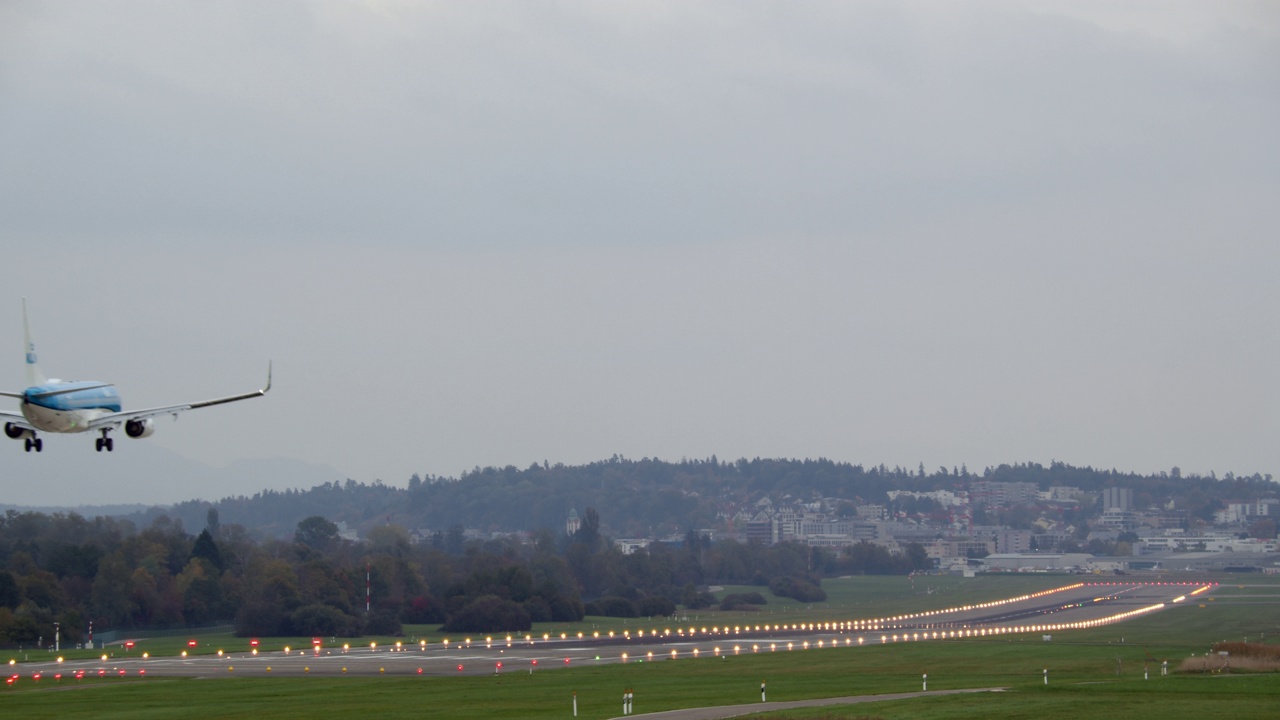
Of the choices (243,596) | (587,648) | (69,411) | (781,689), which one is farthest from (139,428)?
(243,596)

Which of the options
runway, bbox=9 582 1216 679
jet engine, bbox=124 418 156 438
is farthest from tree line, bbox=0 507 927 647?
jet engine, bbox=124 418 156 438

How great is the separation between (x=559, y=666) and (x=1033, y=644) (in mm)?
39372

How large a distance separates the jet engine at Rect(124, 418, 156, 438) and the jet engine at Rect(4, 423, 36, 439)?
160 inches

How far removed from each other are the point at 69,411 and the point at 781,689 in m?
39.4

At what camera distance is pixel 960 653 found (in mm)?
106375

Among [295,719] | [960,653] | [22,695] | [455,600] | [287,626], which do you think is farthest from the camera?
[455,600]

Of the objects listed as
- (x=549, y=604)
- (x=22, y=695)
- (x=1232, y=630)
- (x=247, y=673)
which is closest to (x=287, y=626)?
(x=549, y=604)

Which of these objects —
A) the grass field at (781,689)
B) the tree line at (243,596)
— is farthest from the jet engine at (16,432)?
the tree line at (243,596)

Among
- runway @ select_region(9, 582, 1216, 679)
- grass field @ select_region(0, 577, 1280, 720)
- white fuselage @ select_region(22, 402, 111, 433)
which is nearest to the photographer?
white fuselage @ select_region(22, 402, 111, 433)

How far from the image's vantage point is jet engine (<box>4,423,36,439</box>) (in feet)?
211

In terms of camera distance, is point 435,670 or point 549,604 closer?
point 435,670

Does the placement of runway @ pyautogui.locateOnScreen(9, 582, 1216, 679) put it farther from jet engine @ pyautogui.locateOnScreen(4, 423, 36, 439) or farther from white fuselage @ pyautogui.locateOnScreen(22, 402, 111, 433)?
white fuselage @ pyautogui.locateOnScreen(22, 402, 111, 433)

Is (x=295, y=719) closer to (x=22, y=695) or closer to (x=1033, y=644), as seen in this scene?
(x=22, y=695)

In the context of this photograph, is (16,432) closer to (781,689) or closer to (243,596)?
(781,689)
